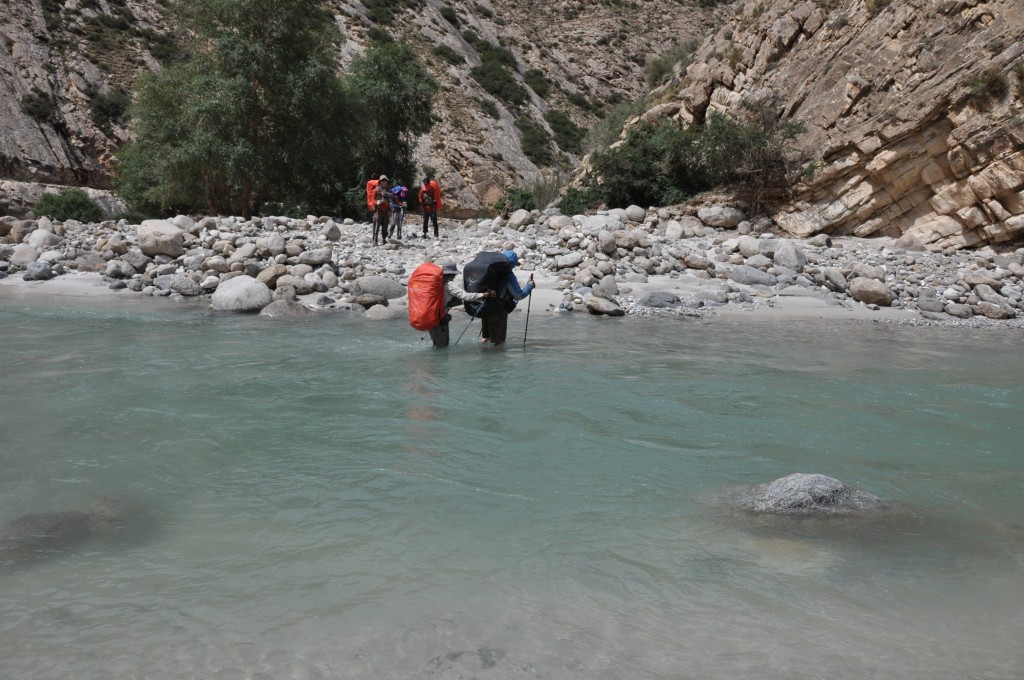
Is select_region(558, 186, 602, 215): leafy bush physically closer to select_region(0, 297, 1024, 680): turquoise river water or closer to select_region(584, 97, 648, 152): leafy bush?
select_region(584, 97, 648, 152): leafy bush

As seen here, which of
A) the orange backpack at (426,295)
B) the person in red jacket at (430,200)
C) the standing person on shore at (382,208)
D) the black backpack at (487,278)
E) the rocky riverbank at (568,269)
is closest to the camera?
the orange backpack at (426,295)

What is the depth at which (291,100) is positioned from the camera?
25.1m

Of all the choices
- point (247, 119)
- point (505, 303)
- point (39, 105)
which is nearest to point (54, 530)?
point (505, 303)

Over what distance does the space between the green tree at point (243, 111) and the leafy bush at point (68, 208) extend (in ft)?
6.14

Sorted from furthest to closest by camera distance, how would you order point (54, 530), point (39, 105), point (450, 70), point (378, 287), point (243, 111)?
point (450, 70) < point (39, 105) < point (243, 111) < point (378, 287) < point (54, 530)

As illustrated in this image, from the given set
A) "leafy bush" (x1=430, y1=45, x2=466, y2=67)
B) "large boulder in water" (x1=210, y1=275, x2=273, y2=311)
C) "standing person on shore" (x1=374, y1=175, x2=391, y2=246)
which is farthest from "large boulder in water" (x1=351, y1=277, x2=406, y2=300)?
"leafy bush" (x1=430, y1=45, x2=466, y2=67)

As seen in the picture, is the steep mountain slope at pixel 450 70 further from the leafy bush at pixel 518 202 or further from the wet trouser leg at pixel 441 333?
the wet trouser leg at pixel 441 333

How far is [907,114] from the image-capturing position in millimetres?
20031

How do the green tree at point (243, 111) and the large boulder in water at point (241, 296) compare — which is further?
the green tree at point (243, 111)

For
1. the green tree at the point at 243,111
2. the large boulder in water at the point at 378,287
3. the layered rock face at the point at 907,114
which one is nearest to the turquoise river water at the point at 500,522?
the large boulder in water at the point at 378,287

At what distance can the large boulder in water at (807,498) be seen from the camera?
4.89m

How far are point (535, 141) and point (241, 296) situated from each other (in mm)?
36859

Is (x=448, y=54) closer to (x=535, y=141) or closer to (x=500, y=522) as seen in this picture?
(x=535, y=141)

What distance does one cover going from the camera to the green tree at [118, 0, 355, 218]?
23719mm
